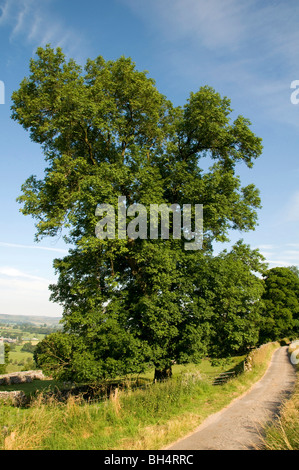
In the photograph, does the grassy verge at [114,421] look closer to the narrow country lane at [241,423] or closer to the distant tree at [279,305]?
the narrow country lane at [241,423]

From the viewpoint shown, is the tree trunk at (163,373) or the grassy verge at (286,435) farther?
the tree trunk at (163,373)

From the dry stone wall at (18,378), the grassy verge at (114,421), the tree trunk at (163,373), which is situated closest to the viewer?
the grassy verge at (114,421)

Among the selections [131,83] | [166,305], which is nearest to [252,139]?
[131,83]

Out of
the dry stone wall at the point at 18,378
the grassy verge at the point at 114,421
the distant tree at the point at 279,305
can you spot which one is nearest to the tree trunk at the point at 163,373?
the grassy verge at the point at 114,421

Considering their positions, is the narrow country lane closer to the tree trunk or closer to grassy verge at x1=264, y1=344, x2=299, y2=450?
grassy verge at x1=264, y1=344, x2=299, y2=450

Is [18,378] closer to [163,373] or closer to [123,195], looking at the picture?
[163,373]

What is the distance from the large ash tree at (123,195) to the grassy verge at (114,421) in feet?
10.9

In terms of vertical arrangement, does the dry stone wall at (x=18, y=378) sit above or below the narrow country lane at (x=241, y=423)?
below

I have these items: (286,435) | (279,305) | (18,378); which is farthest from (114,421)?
(279,305)

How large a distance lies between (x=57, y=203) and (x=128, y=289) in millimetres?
6122

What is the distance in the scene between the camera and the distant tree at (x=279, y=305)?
3912 cm

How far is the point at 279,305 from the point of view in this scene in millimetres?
40781

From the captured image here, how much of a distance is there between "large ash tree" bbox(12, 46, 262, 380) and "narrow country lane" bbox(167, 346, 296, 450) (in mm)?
3327
